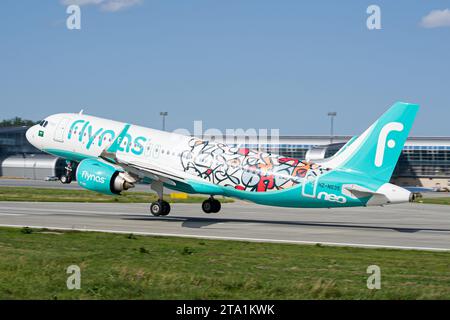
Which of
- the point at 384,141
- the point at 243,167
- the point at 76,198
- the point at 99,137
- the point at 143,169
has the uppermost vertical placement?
the point at 99,137

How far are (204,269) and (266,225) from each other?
19742 millimetres

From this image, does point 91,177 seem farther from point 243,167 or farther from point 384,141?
point 384,141

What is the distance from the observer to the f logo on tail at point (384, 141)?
34.7 meters

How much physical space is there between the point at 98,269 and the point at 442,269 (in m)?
11.7

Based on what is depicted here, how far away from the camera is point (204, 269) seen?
2236cm

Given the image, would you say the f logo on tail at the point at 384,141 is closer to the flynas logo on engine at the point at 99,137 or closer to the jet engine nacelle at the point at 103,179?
the jet engine nacelle at the point at 103,179

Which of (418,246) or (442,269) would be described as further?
(418,246)

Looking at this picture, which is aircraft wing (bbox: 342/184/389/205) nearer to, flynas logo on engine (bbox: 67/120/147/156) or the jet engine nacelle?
the jet engine nacelle

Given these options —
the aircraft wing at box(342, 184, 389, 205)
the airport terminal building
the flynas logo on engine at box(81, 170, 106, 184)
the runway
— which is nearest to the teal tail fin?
the aircraft wing at box(342, 184, 389, 205)

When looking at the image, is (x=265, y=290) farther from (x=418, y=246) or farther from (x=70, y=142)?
(x=70, y=142)

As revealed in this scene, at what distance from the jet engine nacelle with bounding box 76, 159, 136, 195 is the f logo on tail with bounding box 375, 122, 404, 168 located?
47.7 ft

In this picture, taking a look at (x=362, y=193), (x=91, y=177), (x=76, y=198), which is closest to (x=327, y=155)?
(x=76, y=198)
